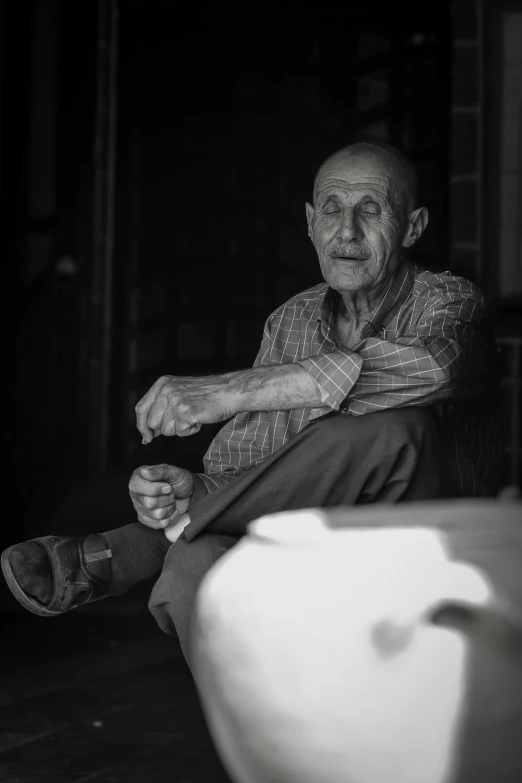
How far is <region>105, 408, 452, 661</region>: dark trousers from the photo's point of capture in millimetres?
1554

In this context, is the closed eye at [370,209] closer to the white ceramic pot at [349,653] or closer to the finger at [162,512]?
the finger at [162,512]

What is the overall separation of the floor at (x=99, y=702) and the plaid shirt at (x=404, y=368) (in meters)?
0.47

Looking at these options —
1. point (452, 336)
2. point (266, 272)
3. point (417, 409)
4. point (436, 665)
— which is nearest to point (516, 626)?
point (436, 665)

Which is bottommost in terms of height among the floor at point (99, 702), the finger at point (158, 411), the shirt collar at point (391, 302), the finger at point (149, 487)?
the floor at point (99, 702)

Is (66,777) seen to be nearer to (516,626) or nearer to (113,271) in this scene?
(516,626)

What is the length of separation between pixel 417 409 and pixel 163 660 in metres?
1.36

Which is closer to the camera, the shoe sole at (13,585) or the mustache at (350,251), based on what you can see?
the shoe sole at (13,585)

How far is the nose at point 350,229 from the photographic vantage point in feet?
6.70

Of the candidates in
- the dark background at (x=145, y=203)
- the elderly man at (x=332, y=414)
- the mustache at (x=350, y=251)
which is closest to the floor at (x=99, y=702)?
the elderly man at (x=332, y=414)

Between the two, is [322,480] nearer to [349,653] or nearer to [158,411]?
[158,411]

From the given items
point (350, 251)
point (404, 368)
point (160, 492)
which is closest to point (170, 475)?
point (160, 492)

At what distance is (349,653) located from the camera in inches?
43.3

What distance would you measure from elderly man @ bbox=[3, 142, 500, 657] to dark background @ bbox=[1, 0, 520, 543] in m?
1.97

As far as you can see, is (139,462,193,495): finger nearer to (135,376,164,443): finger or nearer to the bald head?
(135,376,164,443): finger
